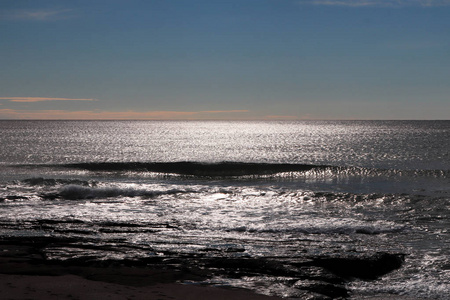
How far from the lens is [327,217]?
1655 centimetres

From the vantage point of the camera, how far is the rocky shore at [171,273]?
317 inches

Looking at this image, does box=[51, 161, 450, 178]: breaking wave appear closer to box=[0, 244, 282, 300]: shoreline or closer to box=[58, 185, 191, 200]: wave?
box=[58, 185, 191, 200]: wave

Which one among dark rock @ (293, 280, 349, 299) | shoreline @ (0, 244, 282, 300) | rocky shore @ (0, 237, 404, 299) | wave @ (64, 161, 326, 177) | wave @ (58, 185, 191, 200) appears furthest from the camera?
wave @ (64, 161, 326, 177)

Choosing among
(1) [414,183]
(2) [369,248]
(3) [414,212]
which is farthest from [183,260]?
(1) [414,183]

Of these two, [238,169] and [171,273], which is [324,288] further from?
[238,169]

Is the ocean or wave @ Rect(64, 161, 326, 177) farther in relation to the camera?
wave @ Rect(64, 161, 326, 177)

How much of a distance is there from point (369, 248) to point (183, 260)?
16.3 feet

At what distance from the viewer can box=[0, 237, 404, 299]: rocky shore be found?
8047mm

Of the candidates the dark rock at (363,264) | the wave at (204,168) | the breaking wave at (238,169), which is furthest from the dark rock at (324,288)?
the wave at (204,168)

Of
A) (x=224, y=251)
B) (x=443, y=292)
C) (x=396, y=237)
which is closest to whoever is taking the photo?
(x=443, y=292)

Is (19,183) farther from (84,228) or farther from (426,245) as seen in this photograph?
(426,245)

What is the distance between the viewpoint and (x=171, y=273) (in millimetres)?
9344

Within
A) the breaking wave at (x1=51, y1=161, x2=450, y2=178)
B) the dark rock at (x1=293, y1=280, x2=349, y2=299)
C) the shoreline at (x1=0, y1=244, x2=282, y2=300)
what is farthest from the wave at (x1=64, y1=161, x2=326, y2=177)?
the dark rock at (x1=293, y1=280, x2=349, y2=299)

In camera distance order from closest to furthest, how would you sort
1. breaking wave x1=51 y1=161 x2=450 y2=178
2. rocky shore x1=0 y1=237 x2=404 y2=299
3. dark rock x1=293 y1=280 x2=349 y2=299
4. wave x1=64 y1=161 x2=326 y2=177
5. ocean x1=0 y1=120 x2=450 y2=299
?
rocky shore x1=0 y1=237 x2=404 y2=299 < dark rock x1=293 y1=280 x2=349 y2=299 < ocean x1=0 y1=120 x2=450 y2=299 < breaking wave x1=51 y1=161 x2=450 y2=178 < wave x1=64 y1=161 x2=326 y2=177
